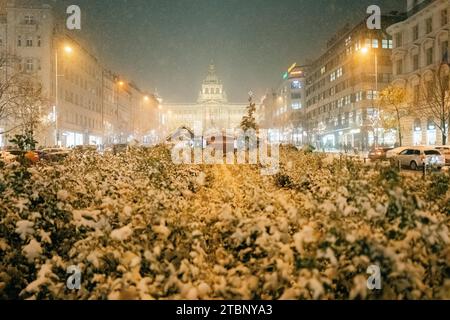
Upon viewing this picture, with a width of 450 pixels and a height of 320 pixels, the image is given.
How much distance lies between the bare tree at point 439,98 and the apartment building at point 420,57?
0.94 ft

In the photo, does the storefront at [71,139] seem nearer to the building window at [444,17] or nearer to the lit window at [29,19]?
the lit window at [29,19]

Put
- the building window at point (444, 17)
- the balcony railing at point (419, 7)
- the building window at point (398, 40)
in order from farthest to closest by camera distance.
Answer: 1. the building window at point (398, 40)
2. the balcony railing at point (419, 7)
3. the building window at point (444, 17)

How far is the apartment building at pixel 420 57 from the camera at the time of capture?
4266 centimetres

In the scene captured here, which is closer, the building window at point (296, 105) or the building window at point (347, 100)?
the building window at point (347, 100)

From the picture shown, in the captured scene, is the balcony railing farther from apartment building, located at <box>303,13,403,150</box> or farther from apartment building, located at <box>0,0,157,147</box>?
apartment building, located at <box>0,0,157,147</box>

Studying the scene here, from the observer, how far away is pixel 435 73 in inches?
1661

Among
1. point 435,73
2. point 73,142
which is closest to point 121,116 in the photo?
point 73,142

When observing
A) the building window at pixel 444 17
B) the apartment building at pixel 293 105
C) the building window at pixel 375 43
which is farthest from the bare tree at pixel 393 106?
the apartment building at pixel 293 105

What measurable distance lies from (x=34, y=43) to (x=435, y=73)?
54723 millimetres

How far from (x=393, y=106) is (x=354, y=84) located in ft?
73.9

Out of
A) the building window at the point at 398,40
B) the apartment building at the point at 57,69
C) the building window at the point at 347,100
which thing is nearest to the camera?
the building window at the point at 398,40

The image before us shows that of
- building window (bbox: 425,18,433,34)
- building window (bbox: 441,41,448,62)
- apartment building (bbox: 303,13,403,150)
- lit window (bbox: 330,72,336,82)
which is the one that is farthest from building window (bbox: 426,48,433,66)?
lit window (bbox: 330,72,336,82)

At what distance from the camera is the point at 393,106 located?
48.5 meters
